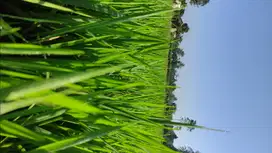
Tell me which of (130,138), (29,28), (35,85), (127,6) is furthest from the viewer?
(127,6)

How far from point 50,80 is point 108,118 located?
0.18 metres

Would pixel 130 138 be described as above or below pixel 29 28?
below

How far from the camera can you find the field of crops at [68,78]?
1.01 feet

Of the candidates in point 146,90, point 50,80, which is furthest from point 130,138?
point 50,80

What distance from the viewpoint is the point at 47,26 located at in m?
0.45

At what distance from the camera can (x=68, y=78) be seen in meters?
0.30

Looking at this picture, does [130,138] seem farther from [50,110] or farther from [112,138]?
[50,110]

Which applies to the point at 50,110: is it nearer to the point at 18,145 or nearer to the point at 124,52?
the point at 18,145

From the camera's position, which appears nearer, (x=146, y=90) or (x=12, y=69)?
(x=12, y=69)

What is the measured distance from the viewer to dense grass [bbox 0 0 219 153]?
308mm

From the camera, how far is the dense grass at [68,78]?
0.31 meters

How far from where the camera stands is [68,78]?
0.30 m

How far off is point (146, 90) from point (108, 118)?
22 centimetres

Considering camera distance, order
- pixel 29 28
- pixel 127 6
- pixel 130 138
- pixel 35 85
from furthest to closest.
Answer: pixel 127 6 → pixel 130 138 → pixel 29 28 → pixel 35 85
